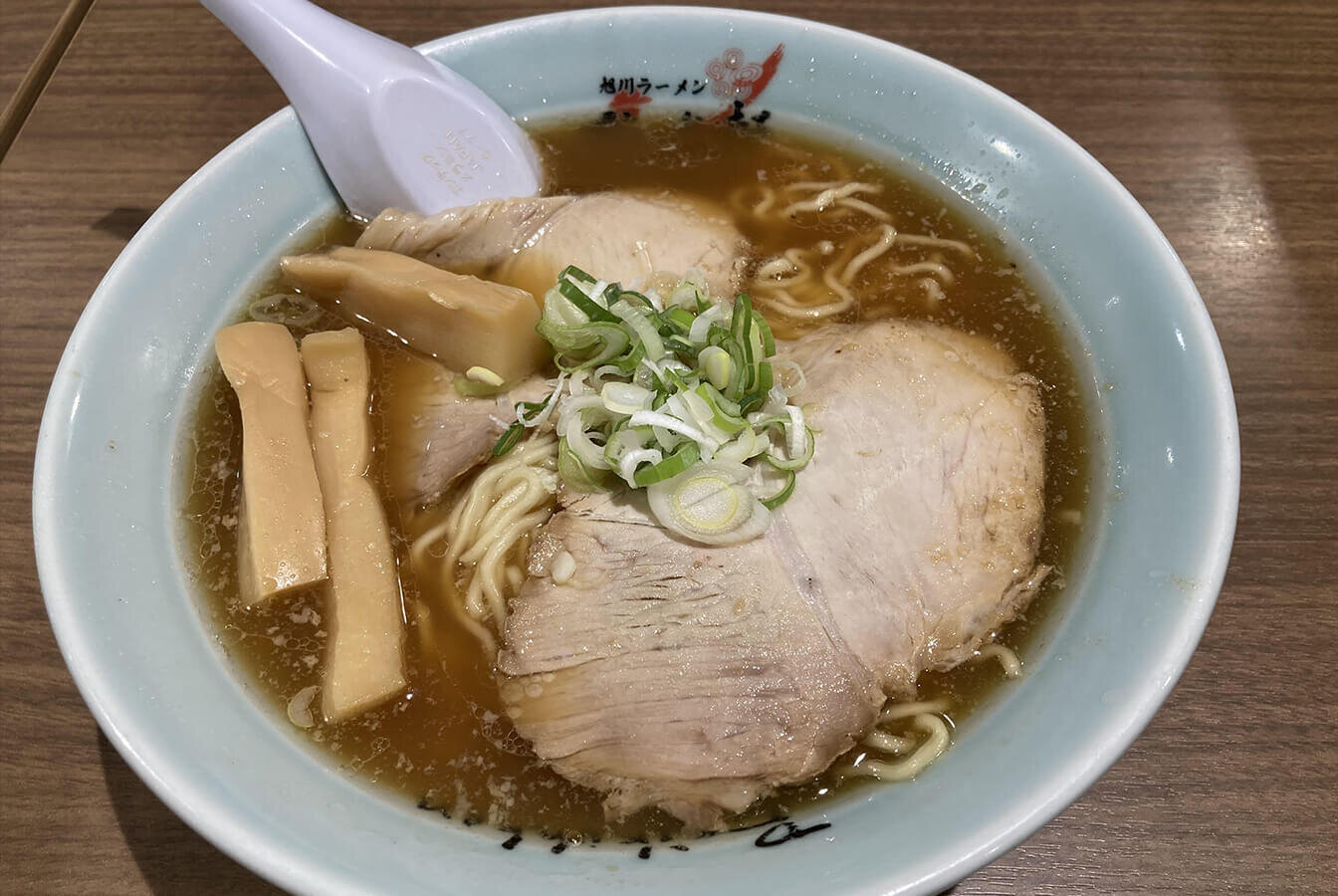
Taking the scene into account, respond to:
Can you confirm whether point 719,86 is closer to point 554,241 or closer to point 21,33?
point 554,241

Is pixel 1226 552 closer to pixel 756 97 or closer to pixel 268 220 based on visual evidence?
pixel 756 97

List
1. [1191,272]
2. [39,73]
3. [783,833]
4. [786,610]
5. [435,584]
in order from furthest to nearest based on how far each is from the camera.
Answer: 1. [39,73]
2. [1191,272]
3. [435,584]
4. [786,610]
5. [783,833]

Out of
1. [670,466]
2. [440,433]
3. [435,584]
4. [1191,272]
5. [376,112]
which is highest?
[376,112]

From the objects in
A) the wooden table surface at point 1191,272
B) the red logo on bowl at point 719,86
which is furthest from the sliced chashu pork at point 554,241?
the wooden table surface at point 1191,272

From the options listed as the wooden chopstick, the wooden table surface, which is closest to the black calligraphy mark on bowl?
the wooden table surface

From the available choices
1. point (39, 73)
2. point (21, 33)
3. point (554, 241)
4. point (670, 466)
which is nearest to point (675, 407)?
point (670, 466)

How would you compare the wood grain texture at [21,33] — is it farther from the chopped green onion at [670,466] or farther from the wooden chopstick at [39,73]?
the chopped green onion at [670,466]
